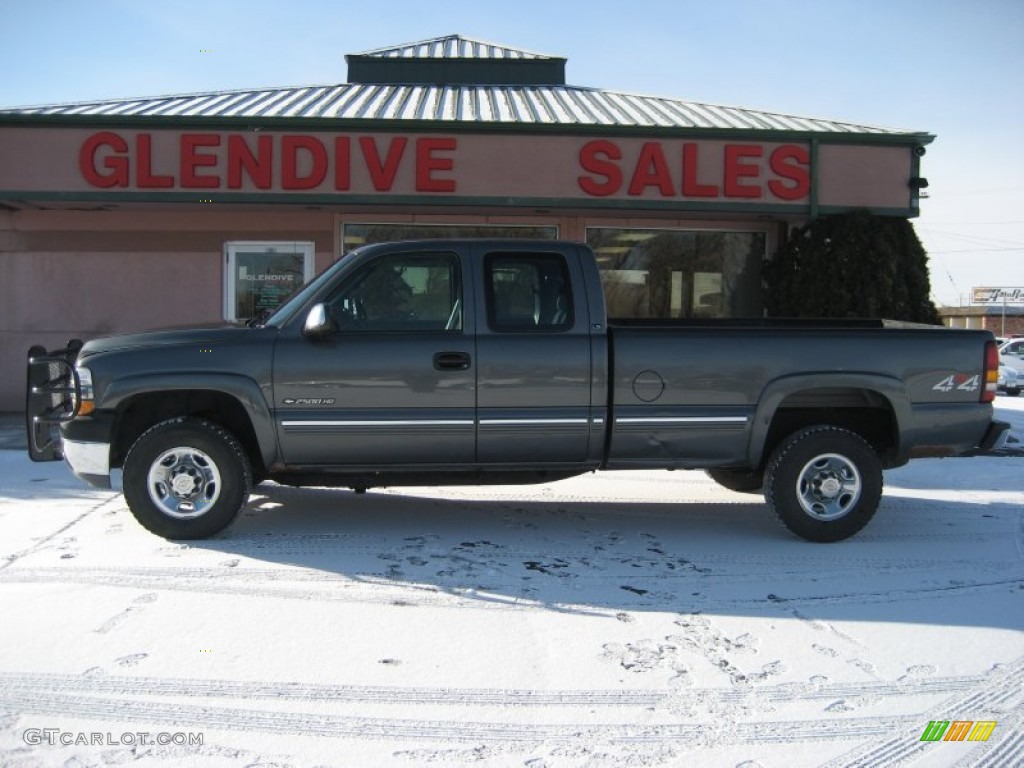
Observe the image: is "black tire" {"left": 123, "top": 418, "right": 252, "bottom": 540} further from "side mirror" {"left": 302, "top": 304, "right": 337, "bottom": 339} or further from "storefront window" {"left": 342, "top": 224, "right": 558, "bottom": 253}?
"storefront window" {"left": 342, "top": 224, "right": 558, "bottom": 253}

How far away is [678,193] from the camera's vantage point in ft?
35.8

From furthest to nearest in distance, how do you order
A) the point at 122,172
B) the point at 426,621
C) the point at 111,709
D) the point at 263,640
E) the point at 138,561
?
the point at 122,172 → the point at 138,561 → the point at 426,621 → the point at 263,640 → the point at 111,709

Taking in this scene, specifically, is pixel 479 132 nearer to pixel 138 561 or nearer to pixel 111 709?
pixel 138 561

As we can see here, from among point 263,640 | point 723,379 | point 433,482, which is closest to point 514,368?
point 433,482

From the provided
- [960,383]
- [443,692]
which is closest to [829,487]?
[960,383]

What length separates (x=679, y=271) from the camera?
1210cm

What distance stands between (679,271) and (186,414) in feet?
26.3

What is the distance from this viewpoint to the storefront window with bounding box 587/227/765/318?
11984 mm

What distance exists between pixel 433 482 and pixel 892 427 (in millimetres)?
3084

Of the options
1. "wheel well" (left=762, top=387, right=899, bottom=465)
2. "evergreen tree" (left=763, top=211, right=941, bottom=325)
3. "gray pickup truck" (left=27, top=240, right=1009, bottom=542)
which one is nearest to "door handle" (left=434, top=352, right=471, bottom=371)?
"gray pickup truck" (left=27, top=240, right=1009, bottom=542)

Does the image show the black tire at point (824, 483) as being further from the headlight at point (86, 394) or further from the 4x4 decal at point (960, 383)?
the headlight at point (86, 394)

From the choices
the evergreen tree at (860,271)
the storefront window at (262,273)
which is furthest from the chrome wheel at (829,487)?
the storefront window at (262,273)

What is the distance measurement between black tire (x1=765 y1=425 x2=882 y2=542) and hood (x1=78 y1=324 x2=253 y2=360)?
349cm

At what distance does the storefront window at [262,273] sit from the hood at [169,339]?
629 cm
